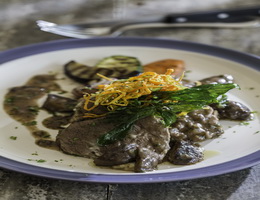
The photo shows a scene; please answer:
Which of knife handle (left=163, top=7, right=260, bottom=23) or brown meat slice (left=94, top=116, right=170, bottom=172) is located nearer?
brown meat slice (left=94, top=116, right=170, bottom=172)

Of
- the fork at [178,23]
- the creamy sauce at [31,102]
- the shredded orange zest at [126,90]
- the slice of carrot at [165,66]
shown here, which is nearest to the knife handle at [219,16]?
the fork at [178,23]

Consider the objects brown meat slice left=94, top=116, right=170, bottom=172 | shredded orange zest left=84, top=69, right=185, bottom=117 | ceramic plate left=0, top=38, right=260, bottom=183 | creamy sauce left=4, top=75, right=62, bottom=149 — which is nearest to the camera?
ceramic plate left=0, top=38, right=260, bottom=183

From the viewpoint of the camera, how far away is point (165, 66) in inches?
154

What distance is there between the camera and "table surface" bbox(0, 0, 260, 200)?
2.33 m

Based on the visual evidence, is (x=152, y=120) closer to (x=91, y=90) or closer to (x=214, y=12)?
(x=91, y=90)

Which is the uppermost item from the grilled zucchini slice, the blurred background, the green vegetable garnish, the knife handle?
the green vegetable garnish

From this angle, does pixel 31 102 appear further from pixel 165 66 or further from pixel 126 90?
pixel 165 66

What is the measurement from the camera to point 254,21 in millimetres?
4996

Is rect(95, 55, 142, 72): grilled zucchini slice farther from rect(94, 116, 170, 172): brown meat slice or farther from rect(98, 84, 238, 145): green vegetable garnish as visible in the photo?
rect(94, 116, 170, 172): brown meat slice

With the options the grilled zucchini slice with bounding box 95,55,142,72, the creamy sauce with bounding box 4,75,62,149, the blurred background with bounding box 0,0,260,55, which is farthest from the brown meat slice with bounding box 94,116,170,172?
the blurred background with bounding box 0,0,260,55

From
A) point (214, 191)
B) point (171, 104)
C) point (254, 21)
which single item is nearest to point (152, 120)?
point (171, 104)

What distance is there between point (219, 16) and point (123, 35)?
1.08 meters

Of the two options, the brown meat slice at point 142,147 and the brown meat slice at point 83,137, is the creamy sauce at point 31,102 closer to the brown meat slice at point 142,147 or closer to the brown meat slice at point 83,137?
the brown meat slice at point 83,137

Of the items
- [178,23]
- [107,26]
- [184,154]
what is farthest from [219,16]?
[184,154]
